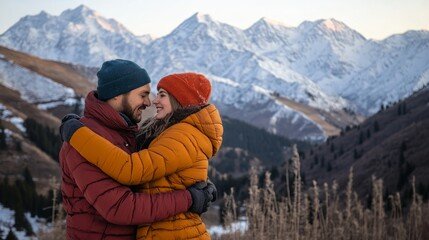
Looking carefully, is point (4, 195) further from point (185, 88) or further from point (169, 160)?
point (169, 160)

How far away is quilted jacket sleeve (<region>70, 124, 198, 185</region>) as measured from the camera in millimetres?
3371

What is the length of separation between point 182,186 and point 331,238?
5009mm

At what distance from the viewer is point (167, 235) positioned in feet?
11.6

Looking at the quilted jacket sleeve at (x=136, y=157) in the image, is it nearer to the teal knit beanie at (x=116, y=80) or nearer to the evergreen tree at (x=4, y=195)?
the teal knit beanie at (x=116, y=80)

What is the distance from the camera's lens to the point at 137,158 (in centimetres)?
341

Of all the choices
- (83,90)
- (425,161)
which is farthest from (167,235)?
(83,90)

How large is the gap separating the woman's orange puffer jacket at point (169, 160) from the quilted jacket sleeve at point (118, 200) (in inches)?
3.4

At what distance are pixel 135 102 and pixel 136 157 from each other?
2.20ft

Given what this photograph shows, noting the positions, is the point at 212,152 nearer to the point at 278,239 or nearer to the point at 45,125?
the point at 278,239

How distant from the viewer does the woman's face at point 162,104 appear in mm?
3855

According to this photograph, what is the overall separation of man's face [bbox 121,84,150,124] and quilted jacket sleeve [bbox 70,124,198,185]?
48 centimetres

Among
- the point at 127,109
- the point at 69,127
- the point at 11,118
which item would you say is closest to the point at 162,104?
the point at 127,109

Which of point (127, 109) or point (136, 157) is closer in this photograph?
point (136, 157)

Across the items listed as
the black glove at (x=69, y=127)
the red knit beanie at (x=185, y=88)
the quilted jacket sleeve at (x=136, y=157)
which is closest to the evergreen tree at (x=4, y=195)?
Answer: the black glove at (x=69, y=127)
